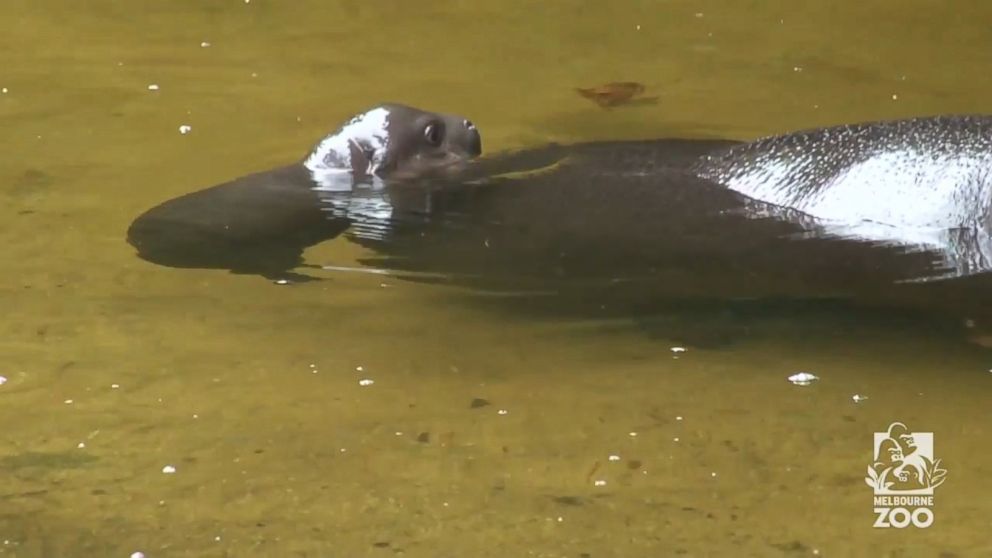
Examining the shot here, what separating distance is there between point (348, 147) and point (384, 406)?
180 centimetres

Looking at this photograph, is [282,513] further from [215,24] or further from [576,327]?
[215,24]

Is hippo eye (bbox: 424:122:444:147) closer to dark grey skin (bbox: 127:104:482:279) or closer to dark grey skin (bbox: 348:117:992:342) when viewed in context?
dark grey skin (bbox: 127:104:482:279)

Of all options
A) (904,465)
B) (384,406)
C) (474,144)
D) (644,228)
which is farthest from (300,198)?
(904,465)

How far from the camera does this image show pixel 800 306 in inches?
157

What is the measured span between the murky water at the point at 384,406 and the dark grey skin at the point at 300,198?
101mm

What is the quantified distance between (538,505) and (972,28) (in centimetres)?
587

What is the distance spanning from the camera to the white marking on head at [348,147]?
16.1ft

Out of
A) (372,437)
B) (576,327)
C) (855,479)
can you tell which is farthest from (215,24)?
(855,479)

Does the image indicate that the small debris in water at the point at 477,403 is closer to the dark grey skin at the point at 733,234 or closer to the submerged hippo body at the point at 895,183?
the dark grey skin at the point at 733,234

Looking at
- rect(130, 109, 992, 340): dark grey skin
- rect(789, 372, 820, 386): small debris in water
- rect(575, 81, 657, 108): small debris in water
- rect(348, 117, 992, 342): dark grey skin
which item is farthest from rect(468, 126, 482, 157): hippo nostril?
rect(789, 372, 820, 386): small debris in water

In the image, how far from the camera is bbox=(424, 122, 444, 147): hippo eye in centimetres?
503

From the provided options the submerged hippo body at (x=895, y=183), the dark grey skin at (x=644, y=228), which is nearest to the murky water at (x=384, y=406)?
the dark grey skin at (x=644, y=228)

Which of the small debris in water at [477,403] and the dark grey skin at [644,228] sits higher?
the dark grey skin at [644,228]

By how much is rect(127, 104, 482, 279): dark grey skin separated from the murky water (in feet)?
0.33
